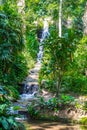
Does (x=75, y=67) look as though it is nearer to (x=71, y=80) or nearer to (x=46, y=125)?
(x=71, y=80)

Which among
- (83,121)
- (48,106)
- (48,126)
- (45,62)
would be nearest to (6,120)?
(48,126)

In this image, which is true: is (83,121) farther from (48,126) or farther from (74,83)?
(74,83)

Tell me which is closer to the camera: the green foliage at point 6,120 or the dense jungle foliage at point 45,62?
the green foliage at point 6,120

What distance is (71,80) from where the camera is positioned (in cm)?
1684

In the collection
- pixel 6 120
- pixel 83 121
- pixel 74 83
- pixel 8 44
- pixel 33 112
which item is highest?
pixel 8 44

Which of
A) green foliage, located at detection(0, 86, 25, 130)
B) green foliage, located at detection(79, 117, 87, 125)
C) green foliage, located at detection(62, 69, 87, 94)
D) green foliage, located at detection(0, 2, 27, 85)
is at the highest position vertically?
green foliage, located at detection(0, 2, 27, 85)

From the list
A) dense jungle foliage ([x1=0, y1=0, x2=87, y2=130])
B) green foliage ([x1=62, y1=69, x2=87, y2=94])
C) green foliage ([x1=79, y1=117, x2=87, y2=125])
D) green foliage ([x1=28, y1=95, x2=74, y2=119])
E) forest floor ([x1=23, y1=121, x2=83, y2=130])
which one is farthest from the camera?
green foliage ([x1=62, y1=69, x2=87, y2=94])

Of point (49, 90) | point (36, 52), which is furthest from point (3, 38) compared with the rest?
point (36, 52)

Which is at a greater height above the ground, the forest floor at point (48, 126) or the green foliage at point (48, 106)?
the green foliage at point (48, 106)

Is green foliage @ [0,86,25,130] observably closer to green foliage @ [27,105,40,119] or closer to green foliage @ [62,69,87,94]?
green foliage @ [27,105,40,119]

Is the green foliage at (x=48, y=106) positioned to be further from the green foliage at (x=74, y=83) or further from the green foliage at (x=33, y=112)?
the green foliage at (x=74, y=83)

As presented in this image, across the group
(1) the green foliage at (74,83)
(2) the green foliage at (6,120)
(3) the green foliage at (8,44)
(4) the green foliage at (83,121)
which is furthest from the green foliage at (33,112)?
(2) the green foliage at (6,120)

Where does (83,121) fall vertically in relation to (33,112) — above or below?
below

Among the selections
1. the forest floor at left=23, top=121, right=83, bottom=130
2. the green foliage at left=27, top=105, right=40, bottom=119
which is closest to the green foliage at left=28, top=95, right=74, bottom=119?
the green foliage at left=27, top=105, right=40, bottom=119
